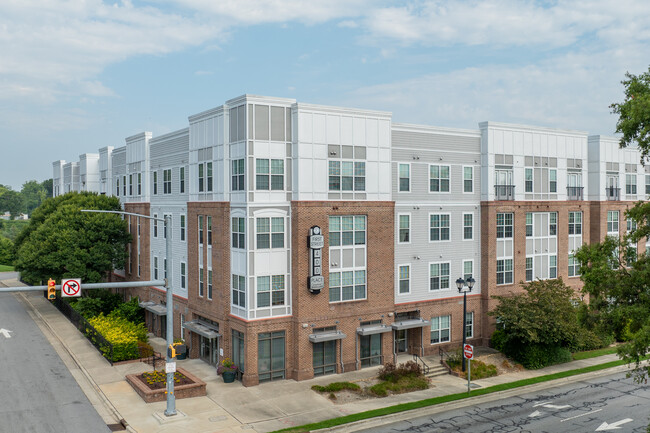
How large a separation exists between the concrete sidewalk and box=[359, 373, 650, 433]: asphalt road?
2360 millimetres

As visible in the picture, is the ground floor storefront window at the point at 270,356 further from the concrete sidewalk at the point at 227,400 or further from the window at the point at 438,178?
the window at the point at 438,178

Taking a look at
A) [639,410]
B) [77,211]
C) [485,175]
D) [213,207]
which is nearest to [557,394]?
[639,410]

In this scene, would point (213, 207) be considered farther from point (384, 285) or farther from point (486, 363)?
point (486, 363)

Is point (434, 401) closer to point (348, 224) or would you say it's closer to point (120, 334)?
point (348, 224)

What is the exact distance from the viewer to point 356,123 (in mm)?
33000

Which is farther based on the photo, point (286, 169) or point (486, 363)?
point (486, 363)

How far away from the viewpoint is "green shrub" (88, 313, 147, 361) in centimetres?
3406

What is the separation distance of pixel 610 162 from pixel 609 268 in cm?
2821

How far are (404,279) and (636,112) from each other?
66.3 feet

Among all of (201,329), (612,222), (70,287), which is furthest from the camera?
(612,222)

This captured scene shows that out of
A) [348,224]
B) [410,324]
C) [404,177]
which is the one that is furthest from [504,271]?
[348,224]

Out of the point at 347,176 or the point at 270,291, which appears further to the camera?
the point at 347,176

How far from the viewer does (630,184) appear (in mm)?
45719

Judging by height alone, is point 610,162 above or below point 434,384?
above
